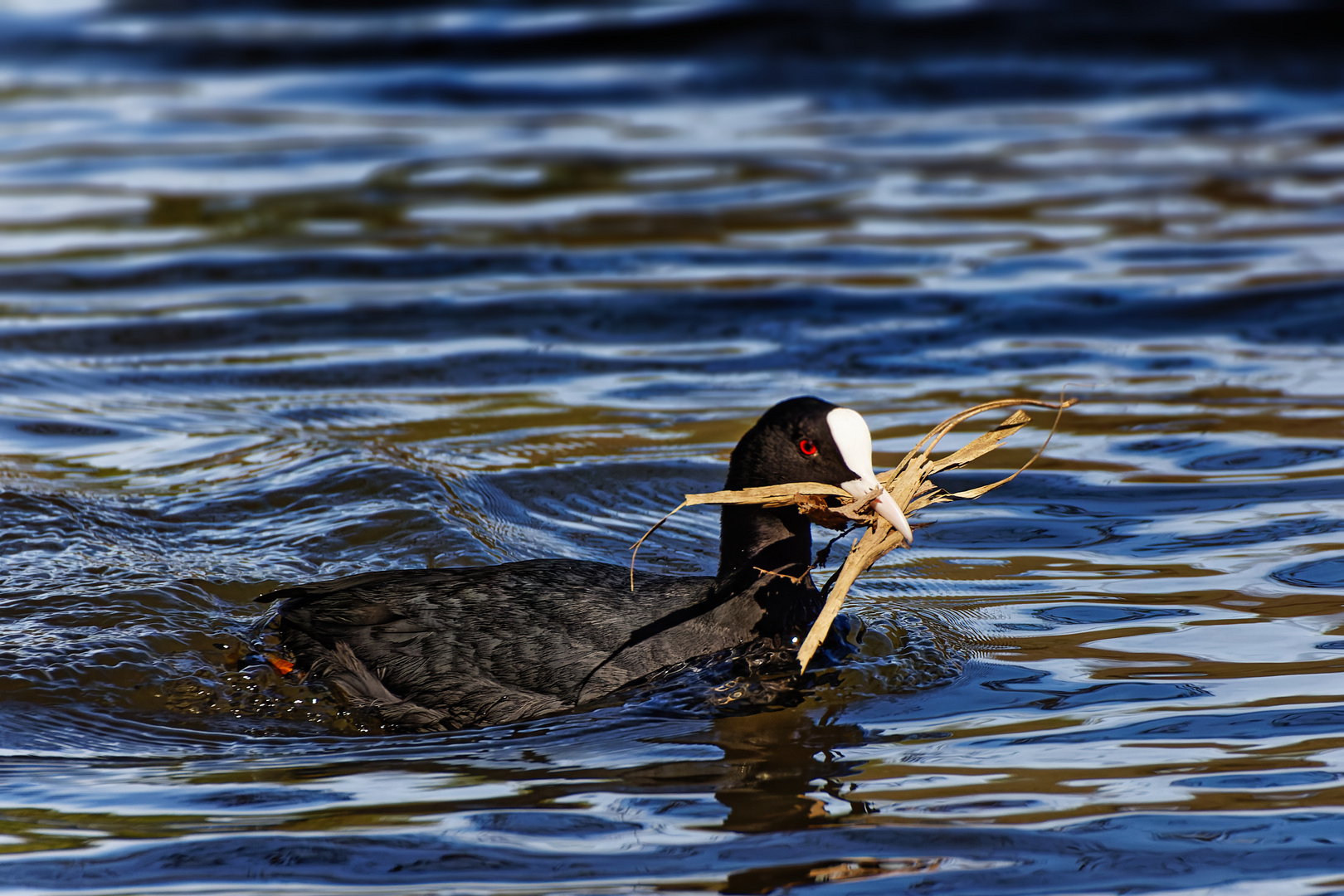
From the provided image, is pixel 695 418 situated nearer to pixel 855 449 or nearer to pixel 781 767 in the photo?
pixel 855 449

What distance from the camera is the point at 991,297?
9.78 meters

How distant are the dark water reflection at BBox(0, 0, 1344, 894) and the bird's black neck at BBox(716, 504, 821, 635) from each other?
256 millimetres

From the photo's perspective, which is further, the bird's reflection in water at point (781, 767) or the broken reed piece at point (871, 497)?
the broken reed piece at point (871, 497)

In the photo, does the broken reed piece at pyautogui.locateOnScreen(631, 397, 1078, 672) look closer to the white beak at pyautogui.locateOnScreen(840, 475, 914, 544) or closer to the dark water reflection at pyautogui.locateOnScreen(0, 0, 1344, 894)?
the white beak at pyautogui.locateOnScreen(840, 475, 914, 544)

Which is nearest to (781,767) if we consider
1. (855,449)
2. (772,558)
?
(772,558)

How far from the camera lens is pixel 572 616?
15.2 ft

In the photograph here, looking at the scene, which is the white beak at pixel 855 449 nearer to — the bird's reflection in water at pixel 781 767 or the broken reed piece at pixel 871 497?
the broken reed piece at pixel 871 497

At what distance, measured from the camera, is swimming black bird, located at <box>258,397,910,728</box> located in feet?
14.8

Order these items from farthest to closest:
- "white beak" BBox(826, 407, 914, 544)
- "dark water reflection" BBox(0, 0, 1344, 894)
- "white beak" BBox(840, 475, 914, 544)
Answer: "white beak" BBox(826, 407, 914, 544) < "white beak" BBox(840, 475, 914, 544) < "dark water reflection" BBox(0, 0, 1344, 894)

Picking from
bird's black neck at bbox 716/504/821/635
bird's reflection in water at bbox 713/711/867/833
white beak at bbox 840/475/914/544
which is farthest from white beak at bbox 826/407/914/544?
bird's reflection in water at bbox 713/711/867/833

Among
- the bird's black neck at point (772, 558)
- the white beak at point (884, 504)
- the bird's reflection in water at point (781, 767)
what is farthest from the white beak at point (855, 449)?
the bird's reflection in water at point (781, 767)

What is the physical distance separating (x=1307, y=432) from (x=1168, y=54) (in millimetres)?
11300

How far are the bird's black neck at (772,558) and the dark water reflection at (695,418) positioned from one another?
0.26 meters

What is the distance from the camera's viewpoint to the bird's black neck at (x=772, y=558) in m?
4.70
